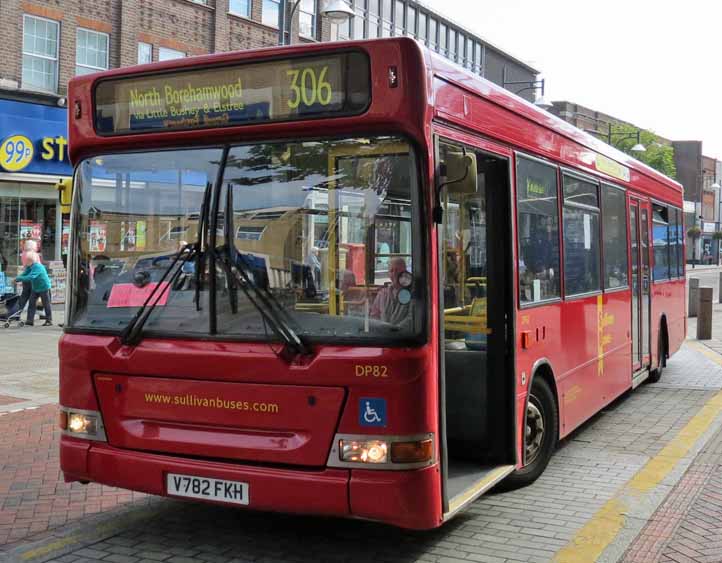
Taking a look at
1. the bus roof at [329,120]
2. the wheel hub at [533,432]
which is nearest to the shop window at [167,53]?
the bus roof at [329,120]

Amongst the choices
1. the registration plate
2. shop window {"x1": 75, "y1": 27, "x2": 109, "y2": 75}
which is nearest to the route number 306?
the registration plate

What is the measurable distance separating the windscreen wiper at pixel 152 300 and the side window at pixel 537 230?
2.34m

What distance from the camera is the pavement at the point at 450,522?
16.7ft

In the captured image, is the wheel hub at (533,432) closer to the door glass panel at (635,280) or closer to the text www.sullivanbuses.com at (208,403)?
the text www.sullivanbuses.com at (208,403)

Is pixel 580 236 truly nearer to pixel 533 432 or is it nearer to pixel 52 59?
pixel 533 432

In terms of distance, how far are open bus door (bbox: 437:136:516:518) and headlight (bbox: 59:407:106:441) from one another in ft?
6.99

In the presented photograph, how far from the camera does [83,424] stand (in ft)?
17.0

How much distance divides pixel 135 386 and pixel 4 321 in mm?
14304

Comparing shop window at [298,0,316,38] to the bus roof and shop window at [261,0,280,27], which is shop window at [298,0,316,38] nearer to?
shop window at [261,0,280,27]

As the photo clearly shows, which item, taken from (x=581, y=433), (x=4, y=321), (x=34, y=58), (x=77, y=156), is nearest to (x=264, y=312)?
(x=77, y=156)

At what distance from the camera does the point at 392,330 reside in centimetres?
456

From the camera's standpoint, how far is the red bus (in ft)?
14.9

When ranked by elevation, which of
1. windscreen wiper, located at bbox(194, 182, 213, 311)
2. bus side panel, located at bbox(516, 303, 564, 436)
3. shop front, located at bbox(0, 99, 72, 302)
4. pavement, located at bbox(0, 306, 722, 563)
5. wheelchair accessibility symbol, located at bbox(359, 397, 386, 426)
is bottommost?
pavement, located at bbox(0, 306, 722, 563)

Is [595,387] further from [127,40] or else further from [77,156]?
[127,40]
